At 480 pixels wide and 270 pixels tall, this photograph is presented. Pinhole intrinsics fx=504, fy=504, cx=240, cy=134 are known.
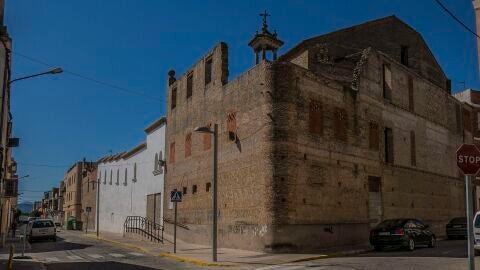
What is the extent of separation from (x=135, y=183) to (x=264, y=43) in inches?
796

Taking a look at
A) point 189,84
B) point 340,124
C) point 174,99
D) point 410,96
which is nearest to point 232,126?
point 340,124

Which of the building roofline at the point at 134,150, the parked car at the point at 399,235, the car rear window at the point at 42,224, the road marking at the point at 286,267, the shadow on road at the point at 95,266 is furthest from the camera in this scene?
the building roofline at the point at 134,150

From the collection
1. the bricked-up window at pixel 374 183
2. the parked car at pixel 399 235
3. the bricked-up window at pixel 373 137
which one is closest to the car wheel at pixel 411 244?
the parked car at pixel 399 235

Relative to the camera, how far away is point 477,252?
18.8 meters

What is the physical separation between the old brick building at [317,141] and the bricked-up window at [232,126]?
117mm

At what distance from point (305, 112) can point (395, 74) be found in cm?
1065

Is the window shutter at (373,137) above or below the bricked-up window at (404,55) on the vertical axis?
below

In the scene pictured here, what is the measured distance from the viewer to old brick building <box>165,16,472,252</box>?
72.8 ft

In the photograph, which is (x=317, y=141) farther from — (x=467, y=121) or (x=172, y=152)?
(x=467, y=121)

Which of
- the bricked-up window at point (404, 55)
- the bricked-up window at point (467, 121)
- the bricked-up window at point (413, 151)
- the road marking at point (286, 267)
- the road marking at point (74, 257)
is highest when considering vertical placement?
the bricked-up window at point (404, 55)

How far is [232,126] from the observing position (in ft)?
83.1

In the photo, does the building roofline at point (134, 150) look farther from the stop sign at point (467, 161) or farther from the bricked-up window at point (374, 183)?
the stop sign at point (467, 161)

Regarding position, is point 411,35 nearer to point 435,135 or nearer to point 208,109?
point 435,135

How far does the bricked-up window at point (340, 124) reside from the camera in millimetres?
25156
